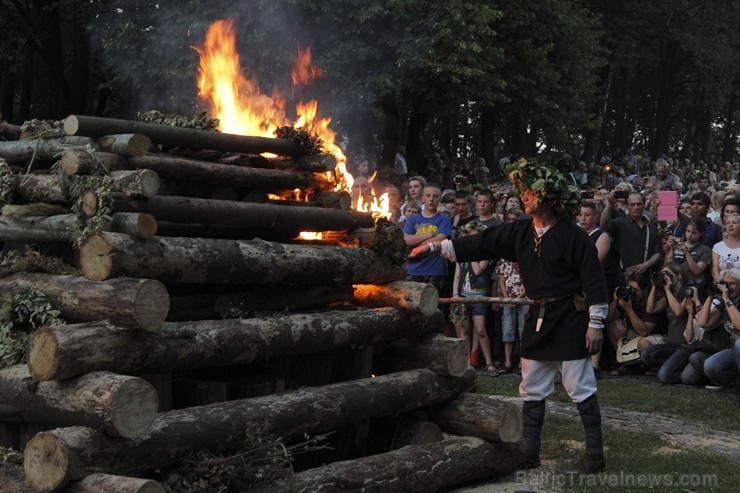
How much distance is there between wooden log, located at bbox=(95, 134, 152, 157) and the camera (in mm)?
8008

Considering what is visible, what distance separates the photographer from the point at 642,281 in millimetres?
13867

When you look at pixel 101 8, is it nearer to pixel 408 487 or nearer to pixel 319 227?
pixel 319 227

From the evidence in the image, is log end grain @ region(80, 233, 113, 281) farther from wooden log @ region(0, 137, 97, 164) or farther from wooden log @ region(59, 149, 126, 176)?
wooden log @ region(0, 137, 97, 164)

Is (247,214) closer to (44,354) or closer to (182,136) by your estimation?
(182,136)

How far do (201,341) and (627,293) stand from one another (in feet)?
25.4

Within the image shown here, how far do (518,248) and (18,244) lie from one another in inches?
161

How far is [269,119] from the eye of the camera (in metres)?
10.4

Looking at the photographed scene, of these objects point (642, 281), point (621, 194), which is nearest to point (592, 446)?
point (642, 281)

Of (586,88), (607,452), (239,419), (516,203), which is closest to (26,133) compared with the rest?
(239,419)

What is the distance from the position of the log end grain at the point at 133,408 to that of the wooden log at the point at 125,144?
2078mm

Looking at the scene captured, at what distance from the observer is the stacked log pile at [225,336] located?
674 centimetres

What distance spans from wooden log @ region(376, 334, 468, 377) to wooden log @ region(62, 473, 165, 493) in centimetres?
347

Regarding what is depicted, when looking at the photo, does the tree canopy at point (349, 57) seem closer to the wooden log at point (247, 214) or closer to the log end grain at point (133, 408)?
the wooden log at point (247, 214)

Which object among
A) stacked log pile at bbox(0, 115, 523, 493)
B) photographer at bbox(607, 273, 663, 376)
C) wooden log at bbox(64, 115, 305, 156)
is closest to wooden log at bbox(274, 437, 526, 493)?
stacked log pile at bbox(0, 115, 523, 493)
